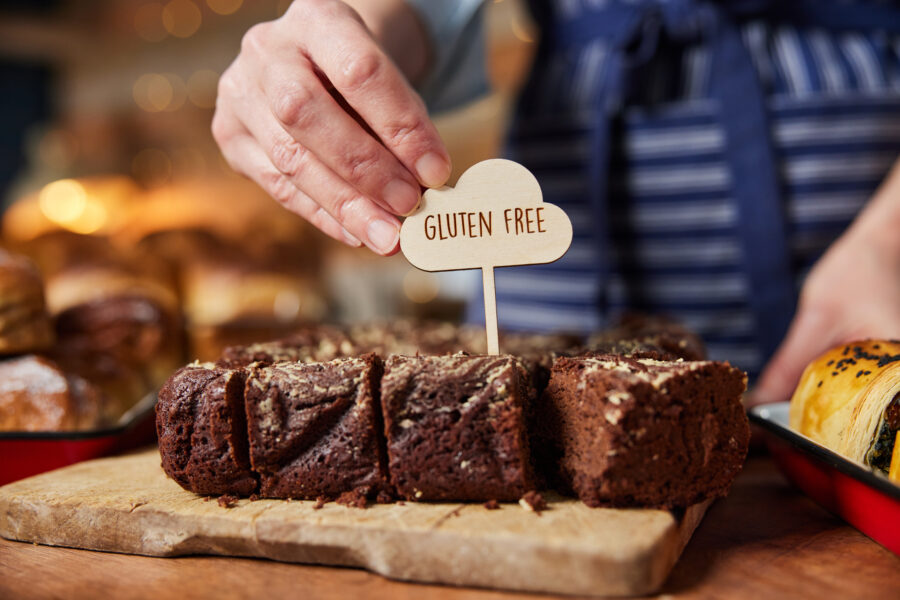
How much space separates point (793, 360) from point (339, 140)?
1225 mm

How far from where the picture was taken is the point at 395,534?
105 cm

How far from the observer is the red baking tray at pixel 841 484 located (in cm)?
105

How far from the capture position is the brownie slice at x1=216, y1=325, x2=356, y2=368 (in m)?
1.41

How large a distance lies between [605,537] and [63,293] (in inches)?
107

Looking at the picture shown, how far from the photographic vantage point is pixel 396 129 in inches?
50.2

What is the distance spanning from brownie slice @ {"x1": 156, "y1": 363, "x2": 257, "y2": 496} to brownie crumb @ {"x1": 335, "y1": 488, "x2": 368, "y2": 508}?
172 mm

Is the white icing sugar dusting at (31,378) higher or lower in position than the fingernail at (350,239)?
lower

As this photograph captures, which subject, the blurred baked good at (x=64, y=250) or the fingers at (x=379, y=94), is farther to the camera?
the blurred baked good at (x=64, y=250)

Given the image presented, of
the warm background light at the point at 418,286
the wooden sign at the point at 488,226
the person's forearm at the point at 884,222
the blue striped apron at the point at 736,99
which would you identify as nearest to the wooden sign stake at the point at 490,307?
the wooden sign at the point at 488,226

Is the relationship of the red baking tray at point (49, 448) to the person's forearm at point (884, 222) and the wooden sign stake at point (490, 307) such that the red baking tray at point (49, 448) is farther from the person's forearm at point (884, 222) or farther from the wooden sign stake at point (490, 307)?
the person's forearm at point (884, 222)

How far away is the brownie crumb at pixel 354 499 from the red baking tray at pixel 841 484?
29.8 inches

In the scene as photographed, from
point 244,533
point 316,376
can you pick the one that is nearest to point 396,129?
point 316,376

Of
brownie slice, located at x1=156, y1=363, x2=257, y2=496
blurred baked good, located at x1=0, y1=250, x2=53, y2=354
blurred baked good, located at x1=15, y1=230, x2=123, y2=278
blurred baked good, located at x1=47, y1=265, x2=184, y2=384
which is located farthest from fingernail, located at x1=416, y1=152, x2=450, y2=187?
blurred baked good, located at x1=15, y1=230, x2=123, y2=278

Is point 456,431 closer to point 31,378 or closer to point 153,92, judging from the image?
point 31,378
